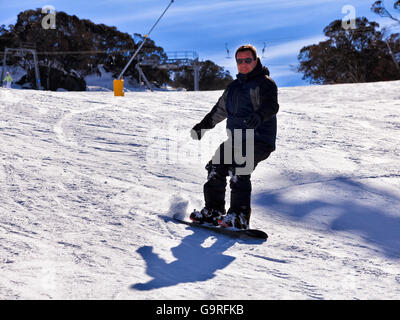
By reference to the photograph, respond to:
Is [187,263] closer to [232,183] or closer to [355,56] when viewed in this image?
A: [232,183]

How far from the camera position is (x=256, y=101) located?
3.05m

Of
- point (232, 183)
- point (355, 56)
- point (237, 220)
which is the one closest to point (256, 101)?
point (232, 183)

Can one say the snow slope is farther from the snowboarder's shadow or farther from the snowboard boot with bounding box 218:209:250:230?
the snowboard boot with bounding box 218:209:250:230

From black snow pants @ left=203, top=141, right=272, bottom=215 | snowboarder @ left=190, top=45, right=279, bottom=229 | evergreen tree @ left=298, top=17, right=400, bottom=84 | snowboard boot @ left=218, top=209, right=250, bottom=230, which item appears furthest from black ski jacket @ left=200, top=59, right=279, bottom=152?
evergreen tree @ left=298, top=17, right=400, bottom=84

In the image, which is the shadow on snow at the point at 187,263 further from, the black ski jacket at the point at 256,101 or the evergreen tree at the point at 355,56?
the evergreen tree at the point at 355,56

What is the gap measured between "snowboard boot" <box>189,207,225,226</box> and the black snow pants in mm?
34

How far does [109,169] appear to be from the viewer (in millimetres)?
4430

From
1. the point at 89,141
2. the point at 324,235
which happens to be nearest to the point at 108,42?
the point at 89,141

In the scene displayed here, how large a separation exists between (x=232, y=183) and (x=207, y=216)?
333 millimetres

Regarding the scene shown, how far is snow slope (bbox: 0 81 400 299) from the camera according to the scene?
7.11ft

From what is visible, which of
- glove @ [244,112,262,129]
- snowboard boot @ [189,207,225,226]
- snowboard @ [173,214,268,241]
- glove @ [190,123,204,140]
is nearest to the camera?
glove @ [244,112,262,129]

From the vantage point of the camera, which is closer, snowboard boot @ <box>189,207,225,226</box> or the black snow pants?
the black snow pants

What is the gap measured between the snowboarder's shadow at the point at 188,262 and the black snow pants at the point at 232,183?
29 centimetres

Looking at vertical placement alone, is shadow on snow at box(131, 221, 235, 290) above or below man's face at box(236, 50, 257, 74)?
below
